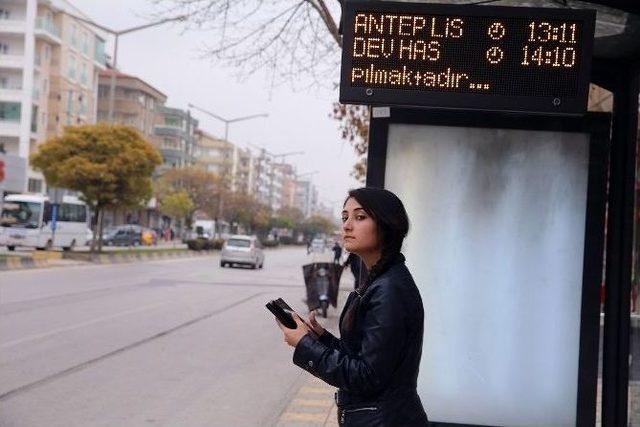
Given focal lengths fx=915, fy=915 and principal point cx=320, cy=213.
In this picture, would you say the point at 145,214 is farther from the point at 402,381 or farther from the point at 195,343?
the point at 402,381

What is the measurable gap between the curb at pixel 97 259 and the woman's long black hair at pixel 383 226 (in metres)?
25.8

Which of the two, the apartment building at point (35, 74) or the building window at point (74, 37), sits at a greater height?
the building window at point (74, 37)

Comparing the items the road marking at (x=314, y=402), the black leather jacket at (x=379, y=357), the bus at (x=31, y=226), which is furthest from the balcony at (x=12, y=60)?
the black leather jacket at (x=379, y=357)

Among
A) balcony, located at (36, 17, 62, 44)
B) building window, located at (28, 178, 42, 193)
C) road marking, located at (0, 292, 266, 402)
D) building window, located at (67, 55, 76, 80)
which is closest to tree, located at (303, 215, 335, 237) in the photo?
building window, located at (67, 55, 76, 80)

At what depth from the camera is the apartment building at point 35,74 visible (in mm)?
68812

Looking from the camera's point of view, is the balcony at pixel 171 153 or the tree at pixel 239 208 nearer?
the tree at pixel 239 208

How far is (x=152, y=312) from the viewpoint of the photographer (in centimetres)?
1666

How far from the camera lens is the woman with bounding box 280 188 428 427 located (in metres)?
2.94

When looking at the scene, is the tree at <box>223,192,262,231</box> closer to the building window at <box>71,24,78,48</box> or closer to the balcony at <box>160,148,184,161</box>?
the balcony at <box>160,148,184,161</box>

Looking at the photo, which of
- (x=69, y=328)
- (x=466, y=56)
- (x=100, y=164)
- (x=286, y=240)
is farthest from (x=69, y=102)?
(x=466, y=56)

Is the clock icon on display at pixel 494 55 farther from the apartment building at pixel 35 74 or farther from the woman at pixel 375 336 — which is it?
the apartment building at pixel 35 74

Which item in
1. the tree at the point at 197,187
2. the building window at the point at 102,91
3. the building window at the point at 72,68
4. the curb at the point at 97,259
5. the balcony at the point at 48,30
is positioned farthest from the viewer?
the building window at the point at 102,91

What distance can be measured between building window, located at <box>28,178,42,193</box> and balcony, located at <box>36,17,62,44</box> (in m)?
11.1

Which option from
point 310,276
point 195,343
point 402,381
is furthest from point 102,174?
point 402,381
